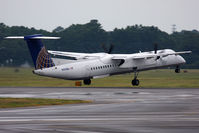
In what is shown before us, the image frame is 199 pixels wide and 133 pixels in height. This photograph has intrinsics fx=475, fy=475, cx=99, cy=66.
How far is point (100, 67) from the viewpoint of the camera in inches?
2098

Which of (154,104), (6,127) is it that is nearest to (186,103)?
(154,104)

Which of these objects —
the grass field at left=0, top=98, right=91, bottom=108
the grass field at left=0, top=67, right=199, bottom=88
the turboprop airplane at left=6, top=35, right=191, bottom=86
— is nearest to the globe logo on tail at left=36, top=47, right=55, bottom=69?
the turboprop airplane at left=6, top=35, right=191, bottom=86

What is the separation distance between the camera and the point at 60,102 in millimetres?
34844

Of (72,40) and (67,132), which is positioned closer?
(67,132)

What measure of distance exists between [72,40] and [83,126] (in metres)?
128

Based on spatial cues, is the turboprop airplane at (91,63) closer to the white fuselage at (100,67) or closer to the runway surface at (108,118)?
the white fuselage at (100,67)

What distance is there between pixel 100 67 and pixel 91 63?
1342mm

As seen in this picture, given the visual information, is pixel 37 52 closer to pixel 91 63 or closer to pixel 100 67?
pixel 91 63

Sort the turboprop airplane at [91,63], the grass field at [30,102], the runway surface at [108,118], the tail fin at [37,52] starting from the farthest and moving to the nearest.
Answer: the turboprop airplane at [91,63], the tail fin at [37,52], the grass field at [30,102], the runway surface at [108,118]

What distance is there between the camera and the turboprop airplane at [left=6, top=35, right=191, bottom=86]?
47625mm

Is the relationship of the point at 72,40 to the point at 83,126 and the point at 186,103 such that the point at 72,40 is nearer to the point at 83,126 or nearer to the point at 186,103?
the point at 186,103

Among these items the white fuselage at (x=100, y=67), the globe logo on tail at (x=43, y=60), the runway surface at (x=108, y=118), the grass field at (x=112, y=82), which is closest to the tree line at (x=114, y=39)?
the grass field at (x=112, y=82)

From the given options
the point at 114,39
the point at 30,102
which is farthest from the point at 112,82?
the point at 114,39

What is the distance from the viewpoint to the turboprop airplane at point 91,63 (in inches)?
1875
